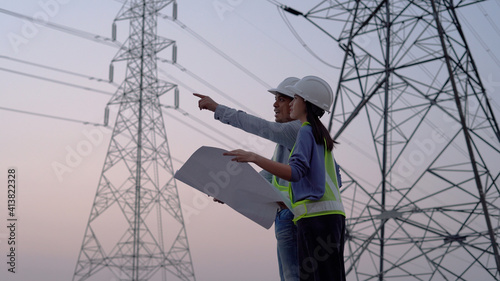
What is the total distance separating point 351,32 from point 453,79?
2794 millimetres

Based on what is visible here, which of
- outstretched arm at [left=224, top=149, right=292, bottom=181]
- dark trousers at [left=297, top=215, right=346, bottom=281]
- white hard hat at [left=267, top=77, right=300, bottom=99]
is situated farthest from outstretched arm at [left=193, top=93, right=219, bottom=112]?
dark trousers at [left=297, top=215, right=346, bottom=281]

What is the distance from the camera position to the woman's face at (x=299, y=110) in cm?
264

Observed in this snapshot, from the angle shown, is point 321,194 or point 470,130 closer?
point 321,194

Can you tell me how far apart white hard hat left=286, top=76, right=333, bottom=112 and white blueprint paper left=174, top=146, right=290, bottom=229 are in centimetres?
49

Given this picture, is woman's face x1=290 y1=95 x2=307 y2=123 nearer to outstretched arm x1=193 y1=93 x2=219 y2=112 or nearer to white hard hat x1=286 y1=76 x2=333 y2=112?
white hard hat x1=286 y1=76 x2=333 y2=112

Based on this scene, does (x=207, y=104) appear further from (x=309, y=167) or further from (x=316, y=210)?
(x=316, y=210)

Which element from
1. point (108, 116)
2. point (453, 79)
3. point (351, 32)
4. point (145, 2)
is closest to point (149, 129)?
point (108, 116)

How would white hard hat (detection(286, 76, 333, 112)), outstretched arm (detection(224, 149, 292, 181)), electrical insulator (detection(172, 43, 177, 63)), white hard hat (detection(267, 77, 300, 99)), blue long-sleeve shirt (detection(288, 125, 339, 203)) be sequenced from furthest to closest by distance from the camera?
electrical insulator (detection(172, 43, 177, 63)) < white hard hat (detection(267, 77, 300, 99)) < white hard hat (detection(286, 76, 333, 112)) < blue long-sleeve shirt (detection(288, 125, 339, 203)) < outstretched arm (detection(224, 149, 292, 181))

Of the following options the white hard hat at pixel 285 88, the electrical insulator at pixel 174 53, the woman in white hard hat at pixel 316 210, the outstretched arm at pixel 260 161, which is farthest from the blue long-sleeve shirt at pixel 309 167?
the electrical insulator at pixel 174 53

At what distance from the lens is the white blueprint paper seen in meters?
2.26

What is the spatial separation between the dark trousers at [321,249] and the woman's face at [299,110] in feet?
1.67

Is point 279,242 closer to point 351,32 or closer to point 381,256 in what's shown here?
point 381,256

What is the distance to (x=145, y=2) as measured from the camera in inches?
693

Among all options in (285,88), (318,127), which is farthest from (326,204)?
(285,88)
